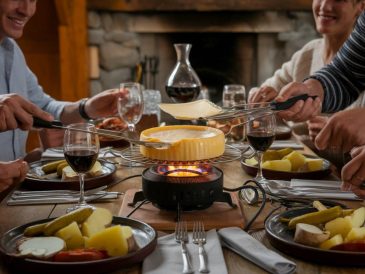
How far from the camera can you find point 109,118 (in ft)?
7.83

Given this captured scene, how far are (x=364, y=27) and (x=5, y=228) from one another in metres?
1.33

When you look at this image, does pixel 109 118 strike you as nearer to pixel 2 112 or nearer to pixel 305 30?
pixel 2 112

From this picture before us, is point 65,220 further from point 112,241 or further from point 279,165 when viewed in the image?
point 279,165

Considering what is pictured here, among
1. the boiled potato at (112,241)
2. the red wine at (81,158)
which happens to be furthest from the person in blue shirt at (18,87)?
the boiled potato at (112,241)

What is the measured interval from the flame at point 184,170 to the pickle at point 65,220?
0.82 ft

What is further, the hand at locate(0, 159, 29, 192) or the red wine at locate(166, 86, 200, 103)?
the red wine at locate(166, 86, 200, 103)

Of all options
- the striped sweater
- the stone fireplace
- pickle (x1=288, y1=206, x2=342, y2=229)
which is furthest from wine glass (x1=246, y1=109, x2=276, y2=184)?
the stone fireplace

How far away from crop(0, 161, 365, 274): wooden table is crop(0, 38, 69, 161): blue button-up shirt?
744 mm

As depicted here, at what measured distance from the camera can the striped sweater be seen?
2043 millimetres

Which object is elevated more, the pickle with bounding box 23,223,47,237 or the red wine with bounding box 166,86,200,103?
the red wine with bounding box 166,86,200,103

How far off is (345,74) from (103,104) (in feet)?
2.92

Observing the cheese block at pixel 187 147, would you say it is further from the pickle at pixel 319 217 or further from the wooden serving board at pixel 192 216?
the pickle at pixel 319 217

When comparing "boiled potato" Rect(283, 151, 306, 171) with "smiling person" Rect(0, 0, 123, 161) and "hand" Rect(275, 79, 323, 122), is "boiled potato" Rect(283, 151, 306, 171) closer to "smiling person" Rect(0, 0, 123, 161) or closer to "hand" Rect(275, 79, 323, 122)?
"hand" Rect(275, 79, 323, 122)

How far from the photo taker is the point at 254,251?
109 cm
